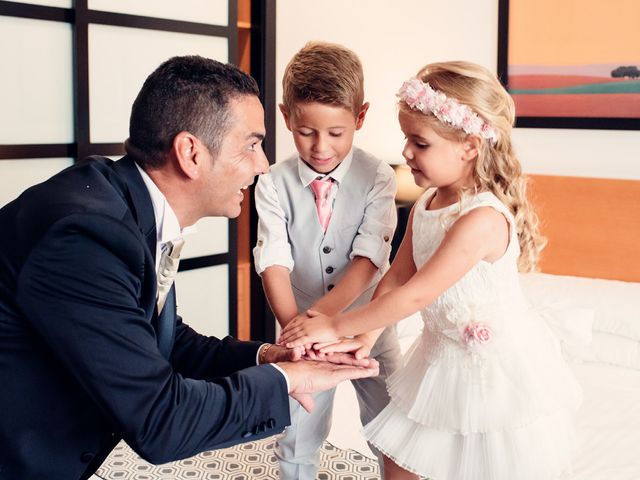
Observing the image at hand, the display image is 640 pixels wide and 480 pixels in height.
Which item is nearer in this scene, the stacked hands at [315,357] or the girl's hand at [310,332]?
the stacked hands at [315,357]

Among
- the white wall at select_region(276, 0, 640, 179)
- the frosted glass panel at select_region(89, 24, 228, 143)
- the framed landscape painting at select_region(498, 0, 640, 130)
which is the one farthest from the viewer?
the white wall at select_region(276, 0, 640, 179)

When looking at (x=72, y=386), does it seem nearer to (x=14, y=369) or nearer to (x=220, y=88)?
(x=14, y=369)

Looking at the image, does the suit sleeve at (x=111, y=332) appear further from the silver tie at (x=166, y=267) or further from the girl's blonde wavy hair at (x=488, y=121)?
the girl's blonde wavy hair at (x=488, y=121)

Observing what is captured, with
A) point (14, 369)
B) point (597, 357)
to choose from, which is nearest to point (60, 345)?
point (14, 369)

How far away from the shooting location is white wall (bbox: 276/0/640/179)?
146 inches

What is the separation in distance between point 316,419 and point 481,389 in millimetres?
535

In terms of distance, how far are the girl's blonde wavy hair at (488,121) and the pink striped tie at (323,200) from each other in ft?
1.05

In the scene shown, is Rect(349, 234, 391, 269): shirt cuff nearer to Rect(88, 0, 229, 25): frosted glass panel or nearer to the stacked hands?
the stacked hands

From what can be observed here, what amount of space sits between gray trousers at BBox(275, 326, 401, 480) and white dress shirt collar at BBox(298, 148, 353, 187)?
432 mm

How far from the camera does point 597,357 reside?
123 inches

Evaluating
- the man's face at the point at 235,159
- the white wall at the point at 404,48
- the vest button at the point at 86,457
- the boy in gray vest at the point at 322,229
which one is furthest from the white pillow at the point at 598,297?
the vest button at the point at 86,457

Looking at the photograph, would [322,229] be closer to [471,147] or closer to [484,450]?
[471,147]

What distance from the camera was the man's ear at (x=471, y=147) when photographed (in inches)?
77.4

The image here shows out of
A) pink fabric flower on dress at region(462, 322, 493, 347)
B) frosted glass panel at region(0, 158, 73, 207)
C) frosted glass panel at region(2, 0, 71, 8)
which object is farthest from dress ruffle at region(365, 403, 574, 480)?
frosted glass panel at region(2, 0, 71, 8)
